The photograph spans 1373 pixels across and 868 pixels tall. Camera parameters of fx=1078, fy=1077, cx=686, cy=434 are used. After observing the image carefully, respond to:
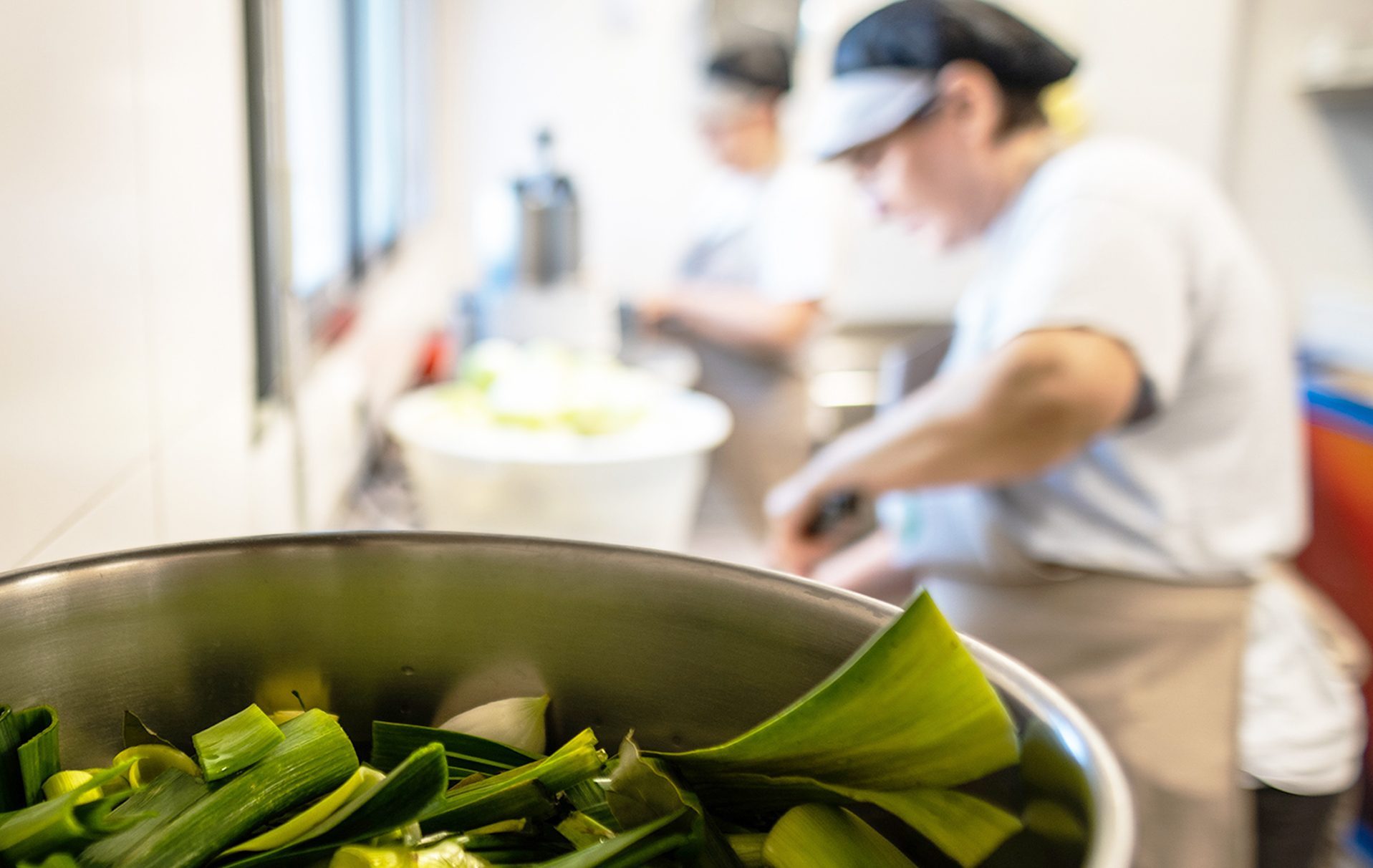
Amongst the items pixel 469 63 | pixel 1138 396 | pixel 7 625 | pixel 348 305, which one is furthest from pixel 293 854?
pixel 469 63

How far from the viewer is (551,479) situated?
1109 millimetres

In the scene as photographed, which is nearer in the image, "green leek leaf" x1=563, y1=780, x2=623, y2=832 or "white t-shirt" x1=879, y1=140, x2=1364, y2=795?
"green leek leaf" x1=563, y1=780, x2=623, y2=832

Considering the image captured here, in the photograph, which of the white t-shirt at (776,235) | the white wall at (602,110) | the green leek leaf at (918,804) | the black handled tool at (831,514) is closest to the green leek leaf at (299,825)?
the green leek leaf at (918,804)

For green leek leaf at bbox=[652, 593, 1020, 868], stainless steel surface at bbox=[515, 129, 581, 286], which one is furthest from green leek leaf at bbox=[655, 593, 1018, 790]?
stainless steel surface at bbox=[515, 129, 581, 286]

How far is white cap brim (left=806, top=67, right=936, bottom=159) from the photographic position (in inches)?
46.1

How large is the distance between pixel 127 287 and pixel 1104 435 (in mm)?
904

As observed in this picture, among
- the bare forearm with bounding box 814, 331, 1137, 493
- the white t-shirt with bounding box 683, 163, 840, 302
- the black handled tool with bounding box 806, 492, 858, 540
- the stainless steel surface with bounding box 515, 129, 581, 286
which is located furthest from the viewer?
the white t-shirt with bounding box 683, 163, 840, 302

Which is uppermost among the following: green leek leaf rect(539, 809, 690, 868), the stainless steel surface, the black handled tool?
the stainless steel surface

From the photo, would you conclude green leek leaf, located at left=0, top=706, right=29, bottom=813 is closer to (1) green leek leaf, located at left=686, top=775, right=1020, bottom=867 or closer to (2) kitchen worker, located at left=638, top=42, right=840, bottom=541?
(1) green leek leaf, located at left=686, top=775, right=1020, bottom=867

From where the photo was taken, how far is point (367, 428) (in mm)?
1676

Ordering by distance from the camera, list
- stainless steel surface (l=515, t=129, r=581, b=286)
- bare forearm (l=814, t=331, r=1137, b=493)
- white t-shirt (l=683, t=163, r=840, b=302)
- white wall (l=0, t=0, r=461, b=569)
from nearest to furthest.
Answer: white wall (l=0, t=0, r=461, b=569)
bare forearm (l=814, t=331, r=1137, b=493)
stainless steel surface (l=515, t=129, r=581, b=286)
white t-shirt (l=683, t=163, r=840, b=302)

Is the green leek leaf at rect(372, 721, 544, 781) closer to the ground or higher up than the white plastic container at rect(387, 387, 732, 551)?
higher up

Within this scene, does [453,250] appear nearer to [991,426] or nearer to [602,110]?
[602,110]

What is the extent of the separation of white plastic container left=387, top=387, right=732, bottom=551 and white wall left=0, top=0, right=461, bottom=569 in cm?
18
